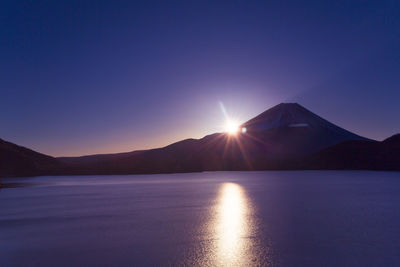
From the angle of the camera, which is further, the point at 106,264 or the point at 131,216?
the point at 131,216

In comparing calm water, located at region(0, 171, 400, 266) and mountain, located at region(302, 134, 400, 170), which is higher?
mountain, located at region(302, 134, 400, 170)

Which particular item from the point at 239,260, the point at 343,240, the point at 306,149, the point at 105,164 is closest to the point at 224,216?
the point at 343,240

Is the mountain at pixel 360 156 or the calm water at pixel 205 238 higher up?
the mountain at pixel 360 156

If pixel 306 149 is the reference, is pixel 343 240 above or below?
below

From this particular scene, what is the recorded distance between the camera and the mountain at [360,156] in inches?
5138

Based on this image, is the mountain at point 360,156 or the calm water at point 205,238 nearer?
the calm water at point 205,238

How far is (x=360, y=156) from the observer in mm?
145625

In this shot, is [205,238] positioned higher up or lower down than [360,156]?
lower down

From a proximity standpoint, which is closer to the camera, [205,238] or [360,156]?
[205,238]

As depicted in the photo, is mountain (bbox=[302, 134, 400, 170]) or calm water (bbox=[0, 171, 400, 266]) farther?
mountain (bbox=[302, 134, 400, 170])

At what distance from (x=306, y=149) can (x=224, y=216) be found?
197555 millimetres

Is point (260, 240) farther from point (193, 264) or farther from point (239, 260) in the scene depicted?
point (193, 264)

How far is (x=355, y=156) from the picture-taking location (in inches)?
5832

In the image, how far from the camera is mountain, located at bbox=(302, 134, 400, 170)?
130500 mm
